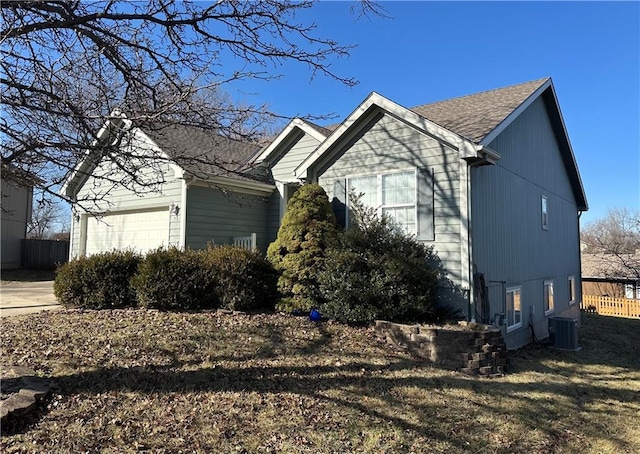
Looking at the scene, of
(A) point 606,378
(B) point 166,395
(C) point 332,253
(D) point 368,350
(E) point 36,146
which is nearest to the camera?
(E) point 36,146

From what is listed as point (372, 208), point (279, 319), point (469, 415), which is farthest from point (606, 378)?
point (279, 319)

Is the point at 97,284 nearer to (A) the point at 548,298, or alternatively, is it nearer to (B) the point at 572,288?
(A) the point at 548,298

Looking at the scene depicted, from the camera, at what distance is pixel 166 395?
16.4ft

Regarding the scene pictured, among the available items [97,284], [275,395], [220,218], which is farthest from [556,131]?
[97,284]

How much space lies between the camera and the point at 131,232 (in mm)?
13266

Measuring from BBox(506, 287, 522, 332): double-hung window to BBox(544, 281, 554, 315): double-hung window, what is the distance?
238 centimetres

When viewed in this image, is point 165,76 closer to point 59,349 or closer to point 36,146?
point 36,146

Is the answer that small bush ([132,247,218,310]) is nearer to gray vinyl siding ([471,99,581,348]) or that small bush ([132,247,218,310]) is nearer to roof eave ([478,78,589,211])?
gray vinyl siding ([471,99,581,348])

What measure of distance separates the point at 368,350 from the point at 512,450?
292 centimetres

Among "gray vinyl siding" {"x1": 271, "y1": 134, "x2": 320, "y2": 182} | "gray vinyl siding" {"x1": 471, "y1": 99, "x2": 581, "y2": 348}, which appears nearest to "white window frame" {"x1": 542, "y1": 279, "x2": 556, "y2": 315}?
"gray vinyl siding" {"x1": 471, "y1": 99, "x2": 581, "y2": 348}

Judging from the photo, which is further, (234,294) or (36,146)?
(234,294)

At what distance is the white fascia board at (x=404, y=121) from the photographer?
323 inches

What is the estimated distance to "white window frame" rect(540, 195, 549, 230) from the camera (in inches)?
488

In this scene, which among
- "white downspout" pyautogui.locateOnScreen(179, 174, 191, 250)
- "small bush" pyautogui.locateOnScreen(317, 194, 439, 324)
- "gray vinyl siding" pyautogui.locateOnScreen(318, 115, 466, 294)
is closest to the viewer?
"small bush" pyautogui.locateOnScreen(317, 194, 439, 324)
